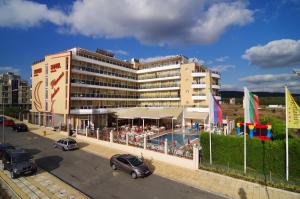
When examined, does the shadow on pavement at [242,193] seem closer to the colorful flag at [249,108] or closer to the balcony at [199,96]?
the colorful flag at [249,108]

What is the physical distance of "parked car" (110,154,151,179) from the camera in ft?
57.5

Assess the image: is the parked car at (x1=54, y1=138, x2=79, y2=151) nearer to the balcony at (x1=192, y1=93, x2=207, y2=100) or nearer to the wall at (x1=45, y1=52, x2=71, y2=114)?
the wall at (x1=45, y1=52, x2=71, y2=114)

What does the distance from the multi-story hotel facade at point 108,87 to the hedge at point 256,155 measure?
1928 cm

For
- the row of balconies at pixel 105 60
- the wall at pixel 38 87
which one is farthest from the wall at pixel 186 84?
the wall at pixel 38 87

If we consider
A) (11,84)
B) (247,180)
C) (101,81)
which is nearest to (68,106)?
(101,81)

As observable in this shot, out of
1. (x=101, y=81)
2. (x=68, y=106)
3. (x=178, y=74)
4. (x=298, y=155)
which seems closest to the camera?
(x=298, y=155)

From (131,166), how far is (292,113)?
1407 centimetres

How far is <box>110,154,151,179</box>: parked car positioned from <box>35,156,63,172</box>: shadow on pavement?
6233mm

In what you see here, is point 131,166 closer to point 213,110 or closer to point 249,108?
point 213,110

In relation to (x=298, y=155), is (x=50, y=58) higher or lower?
higher

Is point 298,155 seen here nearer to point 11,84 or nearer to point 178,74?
point 178,74

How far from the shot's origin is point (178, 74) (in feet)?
174

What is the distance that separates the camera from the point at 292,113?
1625 cm

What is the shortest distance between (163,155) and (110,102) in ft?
107
